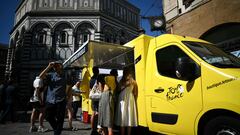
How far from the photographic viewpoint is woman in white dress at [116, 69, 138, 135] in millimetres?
5246

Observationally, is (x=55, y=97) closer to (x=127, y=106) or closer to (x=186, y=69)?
(x=127, y=106)

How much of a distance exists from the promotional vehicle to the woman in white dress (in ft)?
0.44

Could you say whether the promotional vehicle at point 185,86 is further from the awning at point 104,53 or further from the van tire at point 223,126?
the awning at point 104,53

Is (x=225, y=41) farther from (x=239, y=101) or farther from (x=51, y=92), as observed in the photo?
(x=51, y=92)

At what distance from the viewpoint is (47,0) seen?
1180 inches

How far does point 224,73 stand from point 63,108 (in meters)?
3.17

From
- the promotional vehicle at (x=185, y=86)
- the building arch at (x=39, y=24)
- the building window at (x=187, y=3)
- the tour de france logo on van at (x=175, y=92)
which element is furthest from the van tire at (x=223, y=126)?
the building arch at (x=39, y=24)

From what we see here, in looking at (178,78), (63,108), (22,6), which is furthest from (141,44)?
(22,6)

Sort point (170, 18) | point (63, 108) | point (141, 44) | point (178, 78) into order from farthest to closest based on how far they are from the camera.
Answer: point (170, 18) < point (141, 44) < point (63, 108) < point (178, 78)

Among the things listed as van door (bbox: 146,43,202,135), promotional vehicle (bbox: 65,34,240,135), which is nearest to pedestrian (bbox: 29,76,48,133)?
promotional vehicle (bbox: 65,34,240,135)

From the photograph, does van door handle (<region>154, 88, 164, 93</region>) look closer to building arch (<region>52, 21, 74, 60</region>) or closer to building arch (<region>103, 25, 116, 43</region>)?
building arch (<region>52, 21, 74, 60</region>)

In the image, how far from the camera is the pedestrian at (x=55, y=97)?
4.80 m

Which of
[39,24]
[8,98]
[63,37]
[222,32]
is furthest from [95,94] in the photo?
[39,24]

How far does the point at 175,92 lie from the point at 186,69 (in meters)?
0.61
